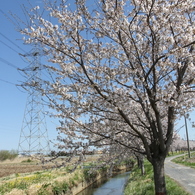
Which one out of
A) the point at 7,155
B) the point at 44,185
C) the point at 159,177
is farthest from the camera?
the point at 7,155

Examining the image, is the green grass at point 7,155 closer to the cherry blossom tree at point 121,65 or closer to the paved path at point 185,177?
the paved path at point 185,177

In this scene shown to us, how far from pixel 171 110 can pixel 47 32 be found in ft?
12.5

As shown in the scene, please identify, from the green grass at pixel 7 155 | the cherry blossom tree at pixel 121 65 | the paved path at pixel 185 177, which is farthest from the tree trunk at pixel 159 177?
the green grass at pixel 7 155

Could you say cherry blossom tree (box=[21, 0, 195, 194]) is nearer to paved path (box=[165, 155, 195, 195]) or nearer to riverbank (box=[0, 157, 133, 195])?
riverbank (box=[0, 157, 133, 195])

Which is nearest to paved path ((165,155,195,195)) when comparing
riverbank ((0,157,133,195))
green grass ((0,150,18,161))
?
riverbank ((0,157,133,195))

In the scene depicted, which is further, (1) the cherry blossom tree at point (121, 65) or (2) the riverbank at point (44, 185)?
(2) the riverbank at point (44, 185)

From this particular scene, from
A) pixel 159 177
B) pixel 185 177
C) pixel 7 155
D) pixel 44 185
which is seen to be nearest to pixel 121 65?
pixel 159 177

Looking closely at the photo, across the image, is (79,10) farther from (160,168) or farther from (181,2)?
(160,168)

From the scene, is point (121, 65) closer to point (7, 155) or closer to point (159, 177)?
point (159, 177)

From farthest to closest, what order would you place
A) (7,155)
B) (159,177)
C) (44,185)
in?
1. (7,155)
2. (44,185)
3. (159,177)

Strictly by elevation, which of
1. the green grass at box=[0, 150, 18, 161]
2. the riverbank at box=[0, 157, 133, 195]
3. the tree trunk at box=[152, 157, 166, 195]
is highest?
the green grass at box=[0, 150, 18, 161]

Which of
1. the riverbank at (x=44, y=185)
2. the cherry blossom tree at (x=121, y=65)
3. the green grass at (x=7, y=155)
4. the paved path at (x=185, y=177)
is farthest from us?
the green grass at (x=7, y=155)

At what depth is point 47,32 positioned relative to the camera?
600cm

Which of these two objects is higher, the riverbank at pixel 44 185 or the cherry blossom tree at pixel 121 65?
the cherry blossom tree at pixel 121 65
